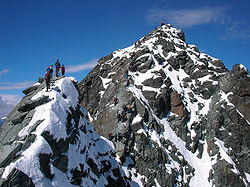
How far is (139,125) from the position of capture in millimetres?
46938

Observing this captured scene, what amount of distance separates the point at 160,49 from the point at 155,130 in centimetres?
2774

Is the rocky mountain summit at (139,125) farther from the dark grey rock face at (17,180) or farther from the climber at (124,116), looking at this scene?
the climber at (124,116)

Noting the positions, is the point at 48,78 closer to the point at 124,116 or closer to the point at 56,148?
the point at 56,148

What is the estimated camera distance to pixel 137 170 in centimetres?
4275

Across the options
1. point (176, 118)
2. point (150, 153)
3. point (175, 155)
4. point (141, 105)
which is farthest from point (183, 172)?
point (141, 105)

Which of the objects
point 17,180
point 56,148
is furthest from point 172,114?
point 17,180

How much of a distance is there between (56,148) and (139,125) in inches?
998

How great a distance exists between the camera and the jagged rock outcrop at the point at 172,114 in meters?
45.2

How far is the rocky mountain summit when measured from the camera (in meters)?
23.1

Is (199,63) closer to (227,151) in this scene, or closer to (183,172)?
(227,151)

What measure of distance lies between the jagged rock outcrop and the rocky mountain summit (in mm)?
213

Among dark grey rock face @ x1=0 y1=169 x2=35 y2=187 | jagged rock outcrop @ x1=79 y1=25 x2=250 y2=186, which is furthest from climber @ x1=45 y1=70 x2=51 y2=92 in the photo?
jagged rock outcrop @ x1=79 y1=25 x2=250 y2=186

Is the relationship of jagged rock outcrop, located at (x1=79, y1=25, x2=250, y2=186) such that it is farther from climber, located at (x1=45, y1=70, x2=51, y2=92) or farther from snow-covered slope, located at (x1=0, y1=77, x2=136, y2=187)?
climber, located at (x1=45, y1=70, x2=51, y2=92)

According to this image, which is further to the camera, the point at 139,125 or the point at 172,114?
the point at 172,114
